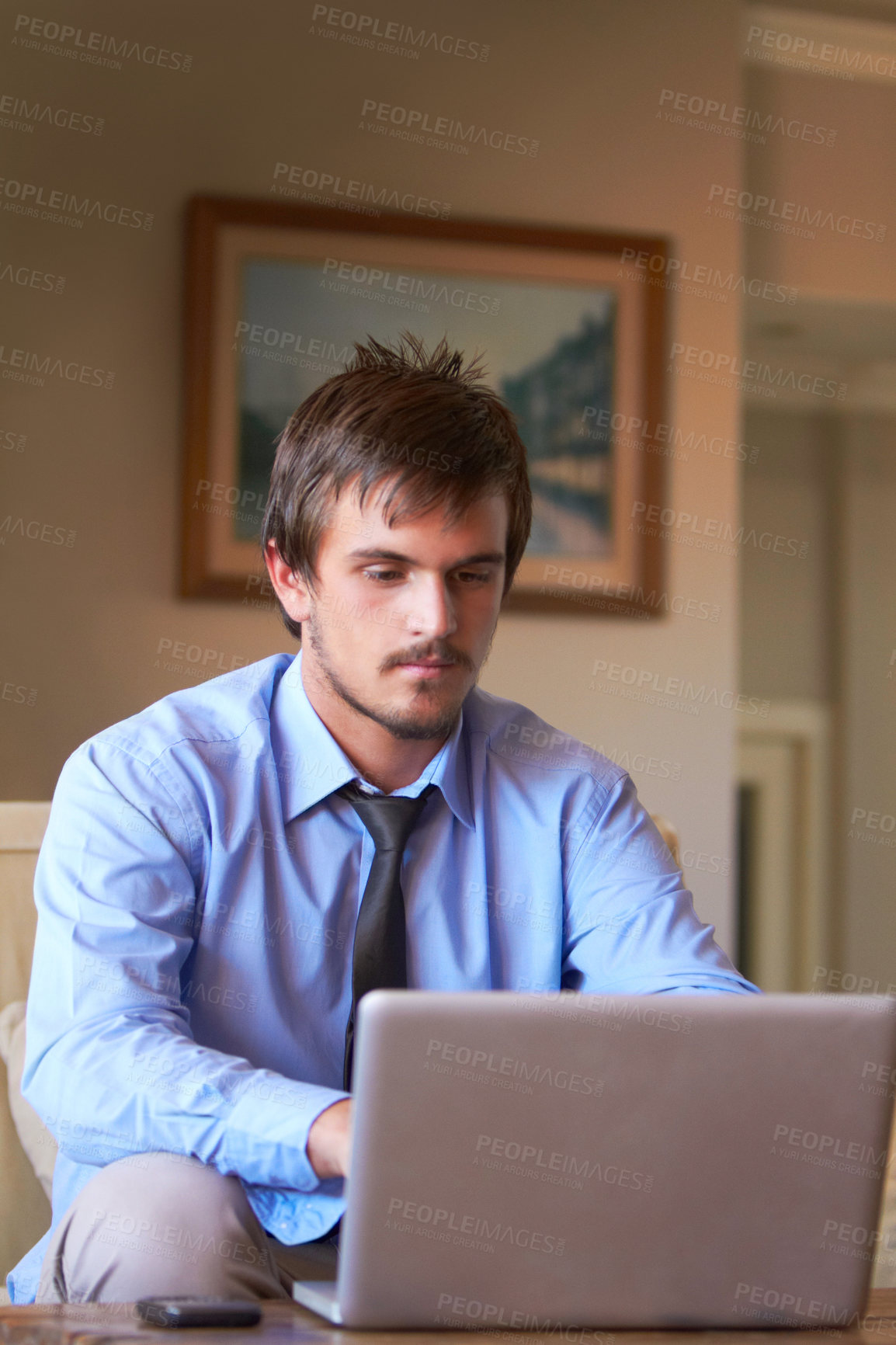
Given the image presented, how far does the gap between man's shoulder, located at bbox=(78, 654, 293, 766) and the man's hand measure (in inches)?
19.5

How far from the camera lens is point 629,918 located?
1394mm

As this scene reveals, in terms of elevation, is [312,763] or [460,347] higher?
[460,347]

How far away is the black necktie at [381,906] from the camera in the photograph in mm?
1317

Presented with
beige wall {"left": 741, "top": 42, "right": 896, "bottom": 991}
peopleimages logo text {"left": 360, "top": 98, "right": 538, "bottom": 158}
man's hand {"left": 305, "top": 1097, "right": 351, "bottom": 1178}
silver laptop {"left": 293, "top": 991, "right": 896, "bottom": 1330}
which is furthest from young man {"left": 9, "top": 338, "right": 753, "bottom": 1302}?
beige wall {"left": 741, "top": 42, "right": 896, "bottom": 991}

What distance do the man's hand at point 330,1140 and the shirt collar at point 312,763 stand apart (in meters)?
0.47

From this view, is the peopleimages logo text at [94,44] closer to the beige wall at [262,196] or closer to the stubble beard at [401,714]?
the beige wall at [262,196]

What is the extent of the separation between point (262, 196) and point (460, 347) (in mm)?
474

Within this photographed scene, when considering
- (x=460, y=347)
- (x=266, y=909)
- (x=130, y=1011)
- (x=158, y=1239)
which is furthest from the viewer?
(x=460, y=347)

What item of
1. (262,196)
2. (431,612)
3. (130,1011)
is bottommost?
(130,1011)

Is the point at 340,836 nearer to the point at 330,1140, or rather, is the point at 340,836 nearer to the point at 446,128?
the point at 330,1140

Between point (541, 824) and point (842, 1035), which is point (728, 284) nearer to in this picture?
point (541, 824)

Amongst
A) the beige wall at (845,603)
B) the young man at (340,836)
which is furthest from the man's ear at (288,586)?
the beige wall at (845,603)

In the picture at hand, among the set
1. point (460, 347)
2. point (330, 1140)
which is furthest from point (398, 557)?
point (460, 347)

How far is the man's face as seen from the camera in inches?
55.1
